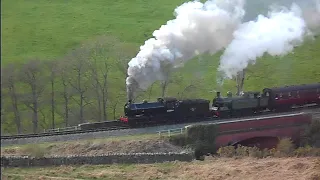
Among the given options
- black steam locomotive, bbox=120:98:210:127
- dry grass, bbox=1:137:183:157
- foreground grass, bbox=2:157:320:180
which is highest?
black steam locomotive, bbox=120:98:210:127

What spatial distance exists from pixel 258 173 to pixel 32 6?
5417 centimetres

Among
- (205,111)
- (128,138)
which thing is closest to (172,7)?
(205,111)

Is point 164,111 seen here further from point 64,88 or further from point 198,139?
point 64,88

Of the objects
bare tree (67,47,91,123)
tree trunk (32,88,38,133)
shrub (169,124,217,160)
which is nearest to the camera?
shrub (169,124,217,160)

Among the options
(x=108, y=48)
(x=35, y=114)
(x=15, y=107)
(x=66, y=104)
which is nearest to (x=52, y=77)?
(x=66, y=104)

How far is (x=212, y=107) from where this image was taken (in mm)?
39031

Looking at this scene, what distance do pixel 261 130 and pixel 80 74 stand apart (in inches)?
977

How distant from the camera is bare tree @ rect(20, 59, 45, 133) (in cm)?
4791

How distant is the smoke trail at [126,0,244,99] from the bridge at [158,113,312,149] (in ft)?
14.6

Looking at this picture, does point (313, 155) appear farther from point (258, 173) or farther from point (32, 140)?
point (32, 140)

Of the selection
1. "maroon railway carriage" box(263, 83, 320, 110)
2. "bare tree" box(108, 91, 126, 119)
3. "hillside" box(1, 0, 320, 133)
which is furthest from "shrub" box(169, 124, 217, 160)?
"bare tree" box(108, 91, 126, 119)

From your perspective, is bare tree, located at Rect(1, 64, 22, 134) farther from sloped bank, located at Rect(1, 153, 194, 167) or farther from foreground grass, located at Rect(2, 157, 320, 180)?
foreground grass, located at Rect(2, 157, 320, 180)

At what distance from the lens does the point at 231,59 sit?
41.6m

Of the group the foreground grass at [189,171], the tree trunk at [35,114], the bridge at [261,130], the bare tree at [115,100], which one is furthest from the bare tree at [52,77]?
the foreground grass at [189,171]
